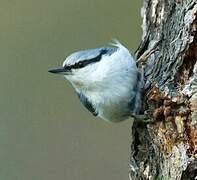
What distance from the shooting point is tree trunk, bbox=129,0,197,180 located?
5.95 feet

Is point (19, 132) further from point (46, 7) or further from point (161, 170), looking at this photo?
point (161, 170)

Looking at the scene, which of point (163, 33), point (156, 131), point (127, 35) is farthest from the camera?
point (127, 35)

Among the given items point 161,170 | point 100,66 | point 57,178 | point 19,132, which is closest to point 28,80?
point 19,132

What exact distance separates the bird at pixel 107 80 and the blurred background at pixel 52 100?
2.98 feet

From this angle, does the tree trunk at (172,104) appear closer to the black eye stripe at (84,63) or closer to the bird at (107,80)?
the bird at (107,80)

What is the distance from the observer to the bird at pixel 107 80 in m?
2.10

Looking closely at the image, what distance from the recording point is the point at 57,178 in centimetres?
324

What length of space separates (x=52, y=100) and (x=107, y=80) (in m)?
1.12

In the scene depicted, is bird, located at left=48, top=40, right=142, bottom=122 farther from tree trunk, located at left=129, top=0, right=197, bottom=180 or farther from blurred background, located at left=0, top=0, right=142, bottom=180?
blurred background, located at left=0, top=0, right=142, bottom=180

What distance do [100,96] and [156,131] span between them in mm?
297

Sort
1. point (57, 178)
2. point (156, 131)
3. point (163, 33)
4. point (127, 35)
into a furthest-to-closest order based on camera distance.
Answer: point (57, 178) → point (127, 35) → point (163, 33) → point (156, 131)

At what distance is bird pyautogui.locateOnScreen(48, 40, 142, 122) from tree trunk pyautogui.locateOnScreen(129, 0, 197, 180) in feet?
0.26

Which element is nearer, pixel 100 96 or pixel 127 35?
pixel 100 96

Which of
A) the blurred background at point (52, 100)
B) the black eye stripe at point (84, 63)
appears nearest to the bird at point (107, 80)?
the black eye stripe at point (84, 63)
